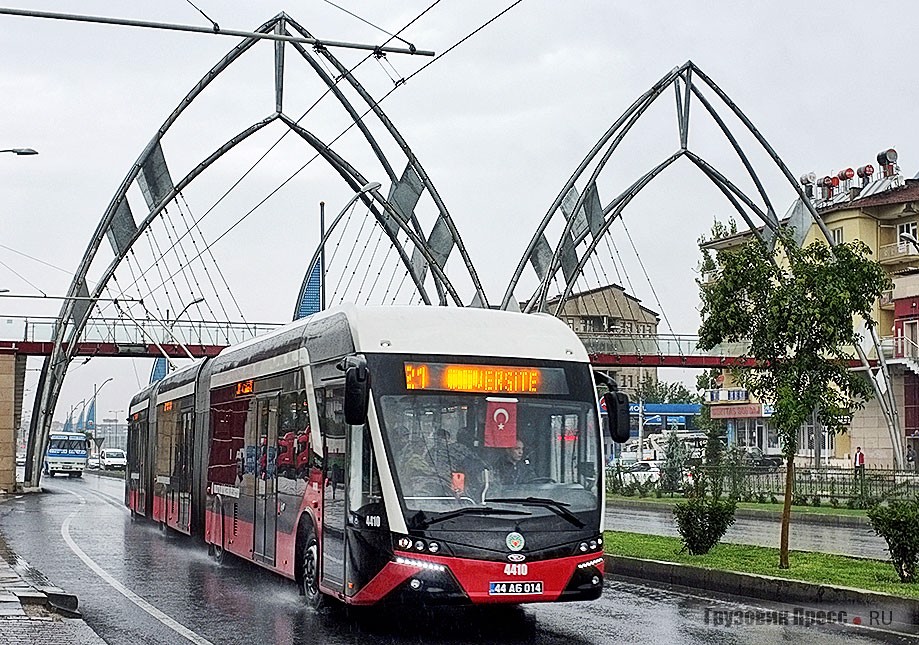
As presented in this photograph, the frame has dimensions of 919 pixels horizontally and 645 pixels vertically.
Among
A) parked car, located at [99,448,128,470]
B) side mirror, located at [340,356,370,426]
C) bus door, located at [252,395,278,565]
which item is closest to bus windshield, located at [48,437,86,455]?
parked car, located at [99,448,128,470]

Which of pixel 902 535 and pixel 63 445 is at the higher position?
pixel 63 445

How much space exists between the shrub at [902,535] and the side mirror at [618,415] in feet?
12.0

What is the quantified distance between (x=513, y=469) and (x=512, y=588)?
44.9 inches

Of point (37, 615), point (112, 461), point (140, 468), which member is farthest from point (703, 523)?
point (112, 461)

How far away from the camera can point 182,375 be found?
26.7 m

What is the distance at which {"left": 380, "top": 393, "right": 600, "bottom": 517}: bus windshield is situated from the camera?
12984mm

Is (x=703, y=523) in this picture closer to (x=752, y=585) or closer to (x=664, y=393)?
(x=752, y=585)

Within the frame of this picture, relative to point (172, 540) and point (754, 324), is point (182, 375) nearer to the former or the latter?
point (172, 540)

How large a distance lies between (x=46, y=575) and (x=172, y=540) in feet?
26.9

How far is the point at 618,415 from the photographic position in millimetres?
14250

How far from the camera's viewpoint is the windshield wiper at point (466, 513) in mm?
12711

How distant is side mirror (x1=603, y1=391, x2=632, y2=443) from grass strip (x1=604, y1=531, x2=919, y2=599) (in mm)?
3194

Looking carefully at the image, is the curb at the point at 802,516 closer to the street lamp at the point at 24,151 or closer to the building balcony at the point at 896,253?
the street lamp at the point at 24,151

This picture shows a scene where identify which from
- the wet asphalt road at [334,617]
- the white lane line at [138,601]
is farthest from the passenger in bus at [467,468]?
the white lane line at [138,601]
